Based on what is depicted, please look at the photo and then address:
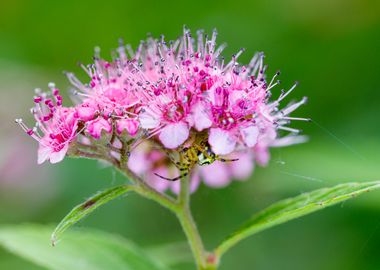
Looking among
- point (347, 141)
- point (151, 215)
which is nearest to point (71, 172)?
point (151, 215)

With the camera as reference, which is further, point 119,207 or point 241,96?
point 119,207

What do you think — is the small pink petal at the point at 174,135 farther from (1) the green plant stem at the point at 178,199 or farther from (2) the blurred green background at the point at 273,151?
(2) the blurred green background at the point at 273,151

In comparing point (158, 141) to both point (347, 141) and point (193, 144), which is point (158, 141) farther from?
point (347, 141)

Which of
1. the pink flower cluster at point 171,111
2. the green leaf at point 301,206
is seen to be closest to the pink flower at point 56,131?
the pink flower cluster at point 171,111

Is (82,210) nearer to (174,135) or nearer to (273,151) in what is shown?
(174,135)

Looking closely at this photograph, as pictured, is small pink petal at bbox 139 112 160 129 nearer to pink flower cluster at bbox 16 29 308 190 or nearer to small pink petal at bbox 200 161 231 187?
pink flower cluster at bbox 16 29 308 190

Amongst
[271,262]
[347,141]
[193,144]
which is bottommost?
[271,262]

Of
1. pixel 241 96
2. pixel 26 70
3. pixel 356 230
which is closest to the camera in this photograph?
pixel 241 96
